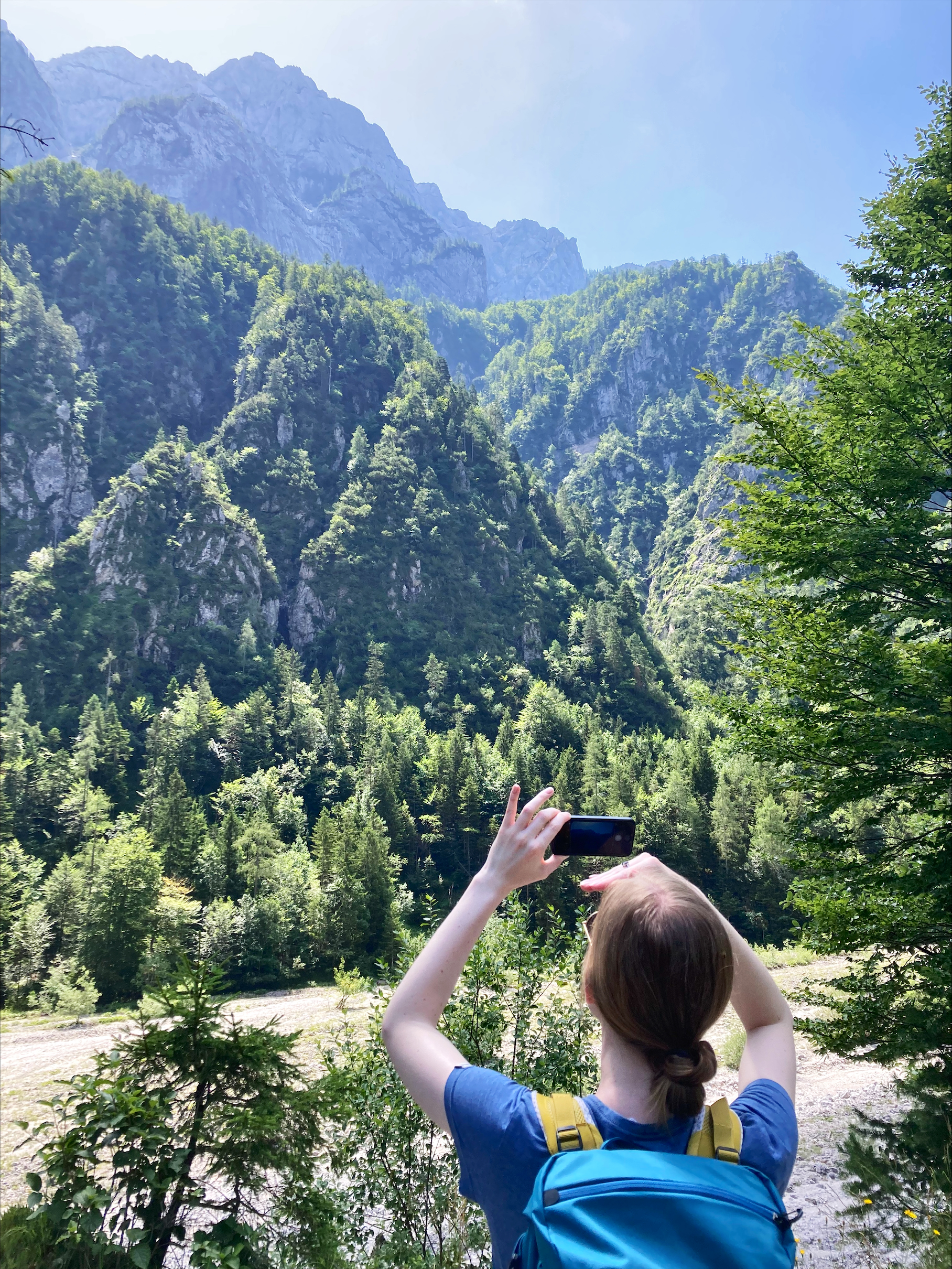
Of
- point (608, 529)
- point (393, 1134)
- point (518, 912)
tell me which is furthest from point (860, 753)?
point (608, 529)

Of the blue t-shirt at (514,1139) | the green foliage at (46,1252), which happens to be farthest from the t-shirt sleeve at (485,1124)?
the green foliage at (46,1252)

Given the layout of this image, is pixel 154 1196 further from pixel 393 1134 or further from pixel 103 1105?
pixel 393 1134

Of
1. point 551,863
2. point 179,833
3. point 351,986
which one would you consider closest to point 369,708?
point 179,833

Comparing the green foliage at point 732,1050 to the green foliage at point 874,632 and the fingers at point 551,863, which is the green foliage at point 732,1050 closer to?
the green foliage at point 874,632

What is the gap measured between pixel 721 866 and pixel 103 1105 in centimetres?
4350

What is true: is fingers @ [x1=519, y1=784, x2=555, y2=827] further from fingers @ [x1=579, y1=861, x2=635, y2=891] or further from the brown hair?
the brown hair

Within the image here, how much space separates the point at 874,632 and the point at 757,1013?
Result: 5.60 metres

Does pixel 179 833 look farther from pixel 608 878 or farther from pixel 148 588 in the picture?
pixel 148 588

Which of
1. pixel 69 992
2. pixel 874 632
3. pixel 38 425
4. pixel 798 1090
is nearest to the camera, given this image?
pixel 874 632

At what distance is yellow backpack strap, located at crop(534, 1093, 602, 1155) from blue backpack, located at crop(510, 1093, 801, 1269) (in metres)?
0.03

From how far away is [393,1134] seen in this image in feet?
15.9

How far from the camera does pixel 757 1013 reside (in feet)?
5.90

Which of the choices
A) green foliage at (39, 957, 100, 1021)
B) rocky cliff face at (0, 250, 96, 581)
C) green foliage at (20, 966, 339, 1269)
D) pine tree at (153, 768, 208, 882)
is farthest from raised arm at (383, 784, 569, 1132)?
rocky cliff face at (0, 250, 96, 581)

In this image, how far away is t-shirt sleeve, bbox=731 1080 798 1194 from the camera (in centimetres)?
129
